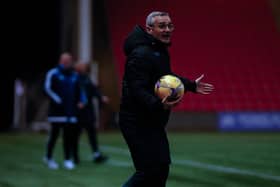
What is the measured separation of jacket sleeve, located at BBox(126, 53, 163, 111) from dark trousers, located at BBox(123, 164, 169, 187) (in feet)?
1.81

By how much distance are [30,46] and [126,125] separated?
26183 mm

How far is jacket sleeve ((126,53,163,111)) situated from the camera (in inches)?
190

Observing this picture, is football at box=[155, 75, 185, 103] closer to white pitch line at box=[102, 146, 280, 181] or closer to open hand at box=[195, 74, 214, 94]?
open hand at box=[195, 74, 214, 94]

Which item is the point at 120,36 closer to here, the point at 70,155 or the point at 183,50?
the point at 183,50

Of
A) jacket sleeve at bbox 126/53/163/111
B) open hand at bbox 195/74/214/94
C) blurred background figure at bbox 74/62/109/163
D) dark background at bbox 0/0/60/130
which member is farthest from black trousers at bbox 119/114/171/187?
dark background at bbox 0/0/60/130

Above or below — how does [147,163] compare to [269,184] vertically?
above

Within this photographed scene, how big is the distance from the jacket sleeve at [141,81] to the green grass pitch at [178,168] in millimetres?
3490

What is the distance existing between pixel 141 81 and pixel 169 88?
0.77 ft

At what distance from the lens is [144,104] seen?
16.0 feet

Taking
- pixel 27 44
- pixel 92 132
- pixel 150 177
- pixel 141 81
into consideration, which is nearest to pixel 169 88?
pixel 141 81

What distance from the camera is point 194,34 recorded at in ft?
82.5

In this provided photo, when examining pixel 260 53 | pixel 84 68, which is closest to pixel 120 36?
pixel 260 53

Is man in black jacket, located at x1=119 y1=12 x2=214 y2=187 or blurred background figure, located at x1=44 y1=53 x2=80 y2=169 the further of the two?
blurred background figure, located at x1=44 y1=53 x2=80 y2=169

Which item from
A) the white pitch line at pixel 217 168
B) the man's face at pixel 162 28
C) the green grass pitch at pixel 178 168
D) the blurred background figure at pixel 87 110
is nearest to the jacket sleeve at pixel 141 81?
the man's face at pixel 162 28
